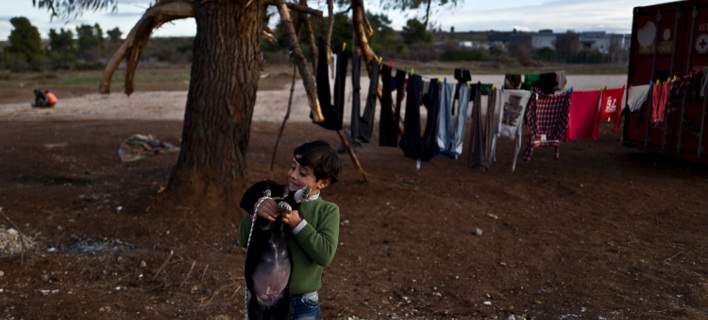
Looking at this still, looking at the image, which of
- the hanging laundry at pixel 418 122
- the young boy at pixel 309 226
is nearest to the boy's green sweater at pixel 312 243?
the young boy at pixel 309 226

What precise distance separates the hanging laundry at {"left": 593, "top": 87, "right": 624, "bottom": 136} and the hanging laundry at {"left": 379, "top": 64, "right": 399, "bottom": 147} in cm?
249

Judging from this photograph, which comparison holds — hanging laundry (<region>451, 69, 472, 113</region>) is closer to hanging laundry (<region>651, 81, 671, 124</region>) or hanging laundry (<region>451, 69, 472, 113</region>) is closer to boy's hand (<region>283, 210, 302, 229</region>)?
hanging laundry (<region>651, 81, 671, 124</region>)

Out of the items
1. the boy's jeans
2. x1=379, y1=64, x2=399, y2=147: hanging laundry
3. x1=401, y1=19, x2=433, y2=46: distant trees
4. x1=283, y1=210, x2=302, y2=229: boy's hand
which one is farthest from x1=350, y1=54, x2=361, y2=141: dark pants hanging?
x1=401, y1=19, x2=433, y2=46: distant trees

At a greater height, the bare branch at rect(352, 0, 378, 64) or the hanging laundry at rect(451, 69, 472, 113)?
the bare branch at rect(352, 0, 378, 64)

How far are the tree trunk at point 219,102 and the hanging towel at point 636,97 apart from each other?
5.19 metres

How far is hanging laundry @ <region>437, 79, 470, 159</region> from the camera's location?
7.27 m

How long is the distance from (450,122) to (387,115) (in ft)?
2.35

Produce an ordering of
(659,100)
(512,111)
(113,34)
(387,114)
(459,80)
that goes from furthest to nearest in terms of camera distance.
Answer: (113,34) < (659,100) < (512,111) < (387,114) < (459,80)

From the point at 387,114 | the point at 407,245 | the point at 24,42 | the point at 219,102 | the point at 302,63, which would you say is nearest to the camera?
the point at 407,245

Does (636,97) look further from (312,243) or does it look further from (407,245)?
(312,243)

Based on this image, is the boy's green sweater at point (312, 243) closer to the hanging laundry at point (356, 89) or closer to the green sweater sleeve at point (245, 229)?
the green sweater sleeve at point (245, 229)

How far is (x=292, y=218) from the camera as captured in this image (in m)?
2.23

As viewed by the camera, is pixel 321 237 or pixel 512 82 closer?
pixel 321 237

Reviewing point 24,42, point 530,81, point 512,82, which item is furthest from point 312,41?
point 24,42
